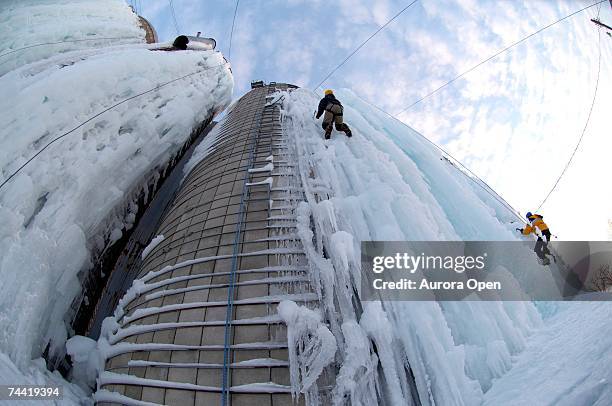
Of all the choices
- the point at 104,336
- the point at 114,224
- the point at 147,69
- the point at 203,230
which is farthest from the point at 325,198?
the point at 147,69

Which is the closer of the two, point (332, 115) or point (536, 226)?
point (536, 226)

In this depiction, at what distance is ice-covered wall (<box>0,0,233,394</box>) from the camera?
443 centimetres

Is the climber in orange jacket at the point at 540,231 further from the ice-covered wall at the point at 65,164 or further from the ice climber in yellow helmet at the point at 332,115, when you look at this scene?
the ice-covered wall at the point at 65,164

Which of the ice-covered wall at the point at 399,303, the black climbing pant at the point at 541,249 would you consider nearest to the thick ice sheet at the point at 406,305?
the ice-covered wall at the point at 399,303

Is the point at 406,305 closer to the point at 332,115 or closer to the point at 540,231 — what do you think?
the point at 540,231

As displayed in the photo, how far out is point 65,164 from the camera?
5.67 meters

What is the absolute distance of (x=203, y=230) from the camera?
655 cm

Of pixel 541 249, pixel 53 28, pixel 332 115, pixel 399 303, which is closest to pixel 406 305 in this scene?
pixel 399 303

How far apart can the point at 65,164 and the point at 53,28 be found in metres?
10.3

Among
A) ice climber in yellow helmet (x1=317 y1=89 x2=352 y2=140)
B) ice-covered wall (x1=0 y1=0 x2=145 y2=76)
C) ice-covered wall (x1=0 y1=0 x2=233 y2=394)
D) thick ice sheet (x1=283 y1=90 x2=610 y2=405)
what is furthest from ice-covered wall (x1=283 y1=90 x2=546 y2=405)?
ice-covered wall (x1=0 y1=0 x2=145 y2=76)

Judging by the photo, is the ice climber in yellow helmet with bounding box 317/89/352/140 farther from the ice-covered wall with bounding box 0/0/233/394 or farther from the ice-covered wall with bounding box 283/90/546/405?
the ice-covered wall with bounding box 0/0/233/394

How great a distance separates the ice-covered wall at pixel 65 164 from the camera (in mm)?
4430

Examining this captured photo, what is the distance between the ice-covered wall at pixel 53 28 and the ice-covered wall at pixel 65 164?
0.58 metres

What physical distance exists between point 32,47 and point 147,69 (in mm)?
4776
